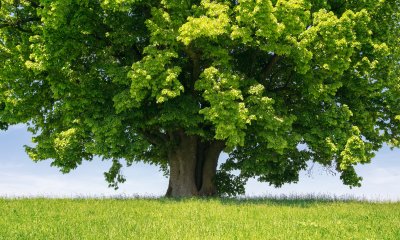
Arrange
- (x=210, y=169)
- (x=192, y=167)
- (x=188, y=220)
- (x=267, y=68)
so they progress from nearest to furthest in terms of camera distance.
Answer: (x=188, y=220), (x=267, y=68), (x=192, y=167), (x=210, y=169)

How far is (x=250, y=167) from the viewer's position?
26469 mm

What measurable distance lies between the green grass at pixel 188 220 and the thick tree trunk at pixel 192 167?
6.08 metres

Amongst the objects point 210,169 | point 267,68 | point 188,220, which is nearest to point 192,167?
point 210,169

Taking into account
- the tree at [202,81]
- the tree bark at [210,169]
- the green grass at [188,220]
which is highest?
the tree at [202,81]

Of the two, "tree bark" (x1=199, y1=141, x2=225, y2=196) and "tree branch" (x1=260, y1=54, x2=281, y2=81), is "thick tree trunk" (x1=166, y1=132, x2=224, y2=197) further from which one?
"tree branch" (x1=260, y1=54, x2=281, y2=81)

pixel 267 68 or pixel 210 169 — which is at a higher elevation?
pixel 267 68

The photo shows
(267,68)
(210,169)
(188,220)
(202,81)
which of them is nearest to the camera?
(188,220)

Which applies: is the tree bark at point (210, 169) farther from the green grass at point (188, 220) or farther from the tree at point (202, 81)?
the green grass at point (188, 220)

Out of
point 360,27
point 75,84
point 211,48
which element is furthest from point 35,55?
point 360,27

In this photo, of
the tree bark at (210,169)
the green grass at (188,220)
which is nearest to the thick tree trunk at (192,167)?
the tree bark at (210,169)

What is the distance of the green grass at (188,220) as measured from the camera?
14086 millimetres

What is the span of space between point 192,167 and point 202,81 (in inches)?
276

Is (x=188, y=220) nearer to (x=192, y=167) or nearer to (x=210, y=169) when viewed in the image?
(x=192, y=167)

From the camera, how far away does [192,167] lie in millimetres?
28500
